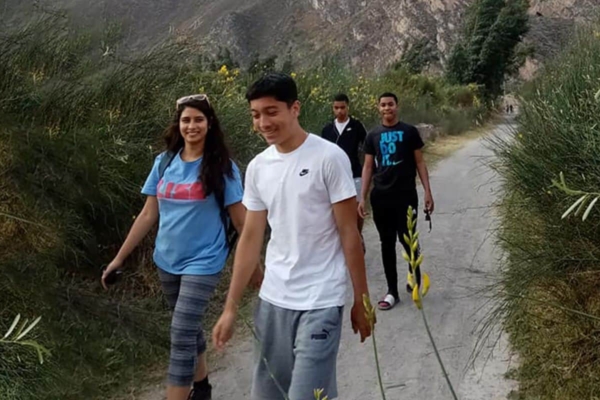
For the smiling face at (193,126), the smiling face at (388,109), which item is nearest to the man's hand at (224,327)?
the smiling face at (193,126)

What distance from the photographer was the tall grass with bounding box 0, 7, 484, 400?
12.9 feet

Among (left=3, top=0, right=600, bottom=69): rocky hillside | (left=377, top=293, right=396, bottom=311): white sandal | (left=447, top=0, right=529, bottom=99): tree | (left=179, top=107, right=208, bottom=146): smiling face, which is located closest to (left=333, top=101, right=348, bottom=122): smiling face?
(left=377, top=293, right=396, bottom=311): white sandal

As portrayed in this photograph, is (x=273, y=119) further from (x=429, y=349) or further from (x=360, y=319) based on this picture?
(x=429, y=349)

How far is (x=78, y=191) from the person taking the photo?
15.1ft

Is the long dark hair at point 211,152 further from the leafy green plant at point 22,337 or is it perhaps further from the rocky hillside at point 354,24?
the rocky hillside at point 354,24

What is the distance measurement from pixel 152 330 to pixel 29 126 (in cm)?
163

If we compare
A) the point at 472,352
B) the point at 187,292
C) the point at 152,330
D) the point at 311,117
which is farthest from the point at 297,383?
the point at 311,117

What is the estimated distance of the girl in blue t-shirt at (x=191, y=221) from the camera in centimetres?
362

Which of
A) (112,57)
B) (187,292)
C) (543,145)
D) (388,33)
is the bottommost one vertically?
(388,33)

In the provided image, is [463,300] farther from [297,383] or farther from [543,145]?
[297,383]

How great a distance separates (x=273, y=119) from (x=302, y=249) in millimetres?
512

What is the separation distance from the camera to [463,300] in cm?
575

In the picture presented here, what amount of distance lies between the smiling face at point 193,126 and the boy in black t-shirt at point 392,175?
88.3 inches

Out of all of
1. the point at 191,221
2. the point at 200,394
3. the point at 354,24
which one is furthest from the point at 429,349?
the point at 354,24
